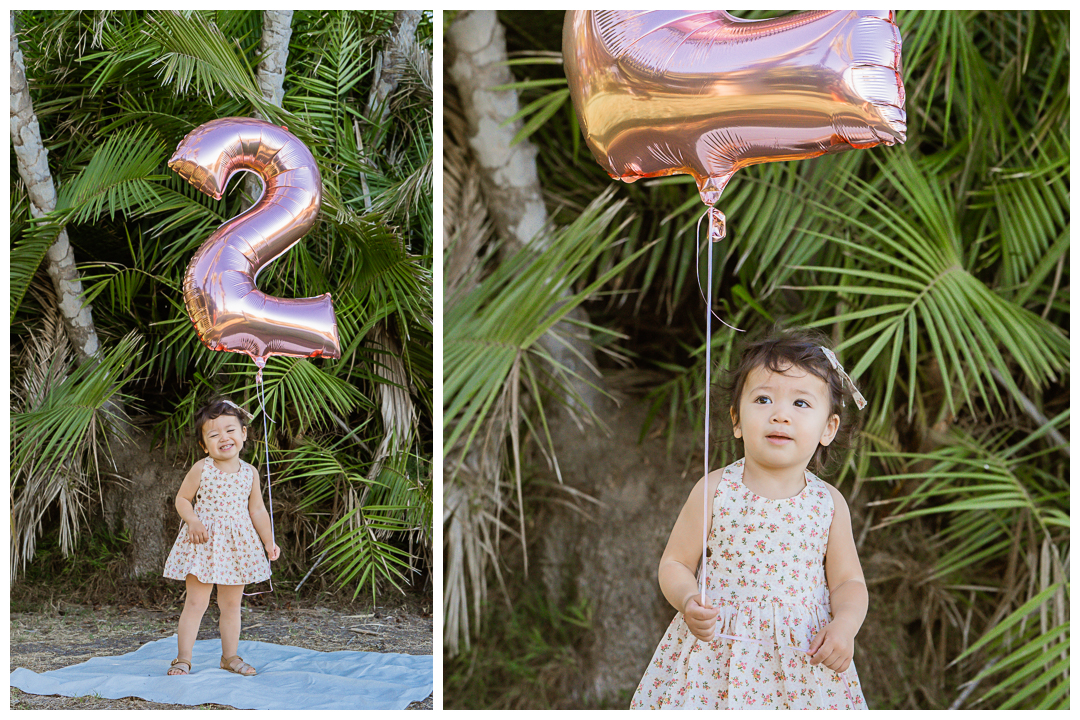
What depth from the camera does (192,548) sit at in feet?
4.11

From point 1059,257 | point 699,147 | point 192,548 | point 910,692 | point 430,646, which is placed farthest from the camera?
point 910,692

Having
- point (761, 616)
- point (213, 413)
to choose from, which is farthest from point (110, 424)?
point (761, 616)

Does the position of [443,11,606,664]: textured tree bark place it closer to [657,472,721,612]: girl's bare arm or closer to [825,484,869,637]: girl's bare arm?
[657,472,721,612]: girl's bare arm

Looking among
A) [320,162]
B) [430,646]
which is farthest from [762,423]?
[320,162]

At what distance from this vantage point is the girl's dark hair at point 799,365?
1.04m

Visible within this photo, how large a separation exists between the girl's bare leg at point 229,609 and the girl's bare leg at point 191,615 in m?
0.02

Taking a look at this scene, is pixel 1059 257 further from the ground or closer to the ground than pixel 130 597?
further from the ground

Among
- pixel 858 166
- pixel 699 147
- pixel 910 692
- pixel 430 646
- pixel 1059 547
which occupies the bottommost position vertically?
pixel 910 692

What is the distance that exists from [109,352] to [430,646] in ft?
2.61

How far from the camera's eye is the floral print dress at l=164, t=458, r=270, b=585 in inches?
49.3

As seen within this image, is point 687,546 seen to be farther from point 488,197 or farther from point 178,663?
point 488,197

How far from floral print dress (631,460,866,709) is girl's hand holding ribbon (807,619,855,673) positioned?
0.02 m

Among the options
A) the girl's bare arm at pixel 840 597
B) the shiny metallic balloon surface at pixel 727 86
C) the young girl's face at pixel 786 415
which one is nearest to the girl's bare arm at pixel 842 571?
the girl's bare arm at pixel 840 597

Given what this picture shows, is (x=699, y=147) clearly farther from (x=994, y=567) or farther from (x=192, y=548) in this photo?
(x=994, y=567)
